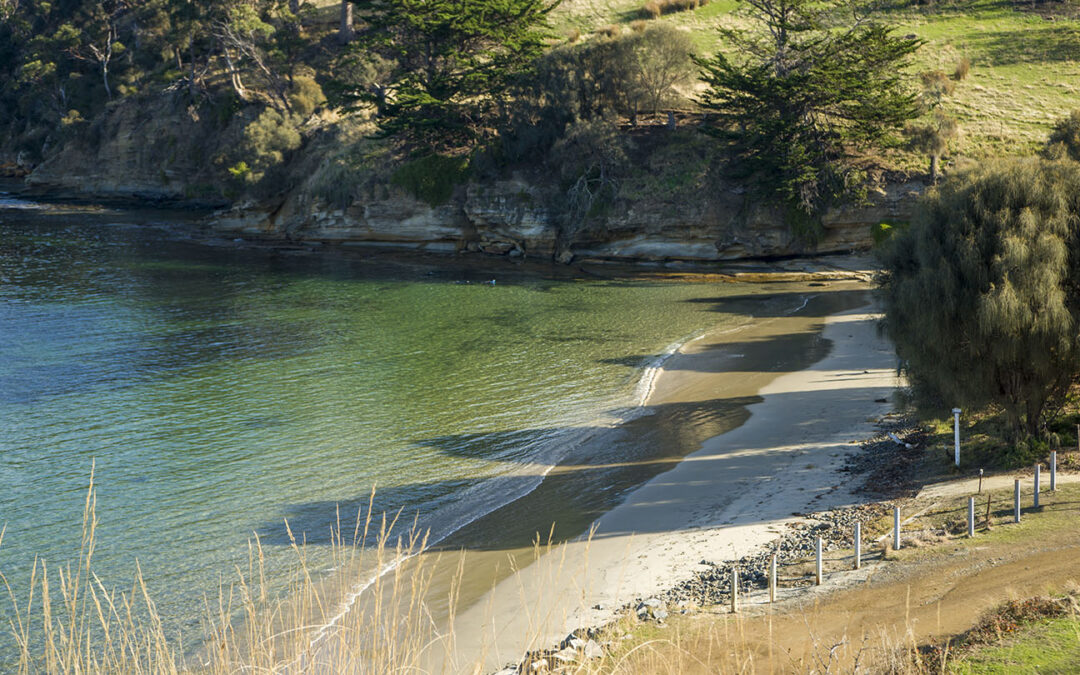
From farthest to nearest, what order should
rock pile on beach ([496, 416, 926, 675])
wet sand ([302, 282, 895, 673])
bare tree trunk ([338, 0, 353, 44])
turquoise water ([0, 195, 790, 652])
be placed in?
bare tree trunk ([338, 0, 353, 44]) < turquoise water ([0, 195, 790, 652]) < wet sand ([302, 282, 895, 673]) < rock pile on beach ([496, 416, 926, 675])

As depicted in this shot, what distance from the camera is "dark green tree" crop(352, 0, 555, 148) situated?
174ft

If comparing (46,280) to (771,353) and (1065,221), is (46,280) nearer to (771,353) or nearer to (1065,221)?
(771,353)

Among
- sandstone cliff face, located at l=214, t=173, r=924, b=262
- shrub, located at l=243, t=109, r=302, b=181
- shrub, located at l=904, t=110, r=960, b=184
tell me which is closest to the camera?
shrub, located at l=904, t=110, r=960, b=184

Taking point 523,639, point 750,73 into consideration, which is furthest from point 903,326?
point 750,73

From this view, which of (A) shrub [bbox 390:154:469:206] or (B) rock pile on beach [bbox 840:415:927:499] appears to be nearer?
(B) rock pile on beach [bbox 840:415:927:499]

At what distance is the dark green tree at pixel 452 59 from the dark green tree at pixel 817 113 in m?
13.3

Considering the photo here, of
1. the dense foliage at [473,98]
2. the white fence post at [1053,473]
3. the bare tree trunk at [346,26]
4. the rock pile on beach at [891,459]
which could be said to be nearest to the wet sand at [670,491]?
the rock pile on beach at [891,459]

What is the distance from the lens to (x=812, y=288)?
4031cm

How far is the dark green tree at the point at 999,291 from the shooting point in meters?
15.3

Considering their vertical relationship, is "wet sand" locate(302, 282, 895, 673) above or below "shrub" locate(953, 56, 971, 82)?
below

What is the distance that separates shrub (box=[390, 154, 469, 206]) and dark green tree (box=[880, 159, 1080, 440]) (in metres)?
38.5

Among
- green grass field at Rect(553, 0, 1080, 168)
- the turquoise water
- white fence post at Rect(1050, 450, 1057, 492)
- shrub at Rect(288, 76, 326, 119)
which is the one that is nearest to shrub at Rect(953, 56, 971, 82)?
green grass field at Rect(553, 0, 1080, 168)

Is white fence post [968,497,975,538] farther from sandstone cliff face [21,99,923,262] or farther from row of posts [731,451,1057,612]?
sandstone cliff face [21,99,923,262]

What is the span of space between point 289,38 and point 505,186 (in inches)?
1075
